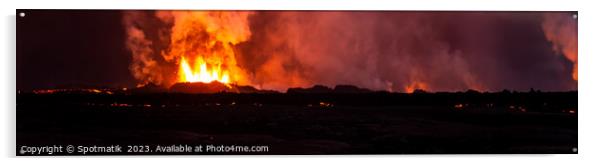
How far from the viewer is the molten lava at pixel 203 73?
12.9ft

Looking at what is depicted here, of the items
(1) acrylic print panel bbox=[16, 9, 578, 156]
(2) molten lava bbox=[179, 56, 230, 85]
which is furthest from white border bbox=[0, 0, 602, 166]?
(2) molten lava bbox=[179, 56, 230, 85]

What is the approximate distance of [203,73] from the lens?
3.94m

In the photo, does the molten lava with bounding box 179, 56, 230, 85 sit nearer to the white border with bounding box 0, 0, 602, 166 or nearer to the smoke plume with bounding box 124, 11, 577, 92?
the smoke plume with bounding box 124, 11, 577, 92

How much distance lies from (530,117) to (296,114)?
4.55ft

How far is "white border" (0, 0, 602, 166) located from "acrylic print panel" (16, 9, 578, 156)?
0.05 metres

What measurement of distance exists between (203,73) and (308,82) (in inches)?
24.2

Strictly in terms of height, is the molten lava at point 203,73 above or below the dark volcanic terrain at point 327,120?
above

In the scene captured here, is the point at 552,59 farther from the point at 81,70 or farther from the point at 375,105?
the point at 81,70

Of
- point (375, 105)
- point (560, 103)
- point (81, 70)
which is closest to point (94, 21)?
point (81, 70)

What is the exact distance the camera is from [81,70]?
3.87 metres
